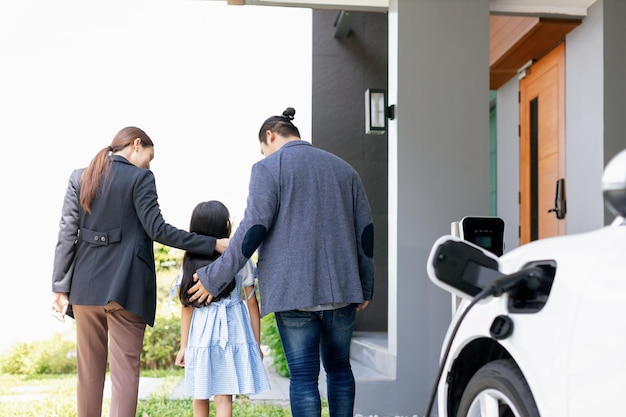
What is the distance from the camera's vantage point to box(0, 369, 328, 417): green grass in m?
5.34

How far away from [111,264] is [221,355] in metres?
0.69

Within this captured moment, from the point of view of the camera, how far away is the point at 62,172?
360 inches

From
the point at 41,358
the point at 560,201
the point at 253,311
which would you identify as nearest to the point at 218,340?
the point at 253,311

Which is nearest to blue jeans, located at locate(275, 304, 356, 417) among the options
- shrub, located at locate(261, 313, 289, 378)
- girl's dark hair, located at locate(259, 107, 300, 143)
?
girl's dark hair, located at locate(259, 107, 300, 143)

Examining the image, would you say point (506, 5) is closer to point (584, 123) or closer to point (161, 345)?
point (584, 123)

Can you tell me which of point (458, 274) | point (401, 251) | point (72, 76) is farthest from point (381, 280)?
point (458, 274)

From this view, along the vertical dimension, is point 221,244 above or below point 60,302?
above

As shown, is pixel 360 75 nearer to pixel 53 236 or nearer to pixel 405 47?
pixel 405 47

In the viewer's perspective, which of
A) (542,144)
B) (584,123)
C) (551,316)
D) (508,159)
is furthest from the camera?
(508,159)

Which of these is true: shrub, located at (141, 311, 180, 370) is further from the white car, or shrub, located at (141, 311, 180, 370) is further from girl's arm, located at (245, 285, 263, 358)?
the white car

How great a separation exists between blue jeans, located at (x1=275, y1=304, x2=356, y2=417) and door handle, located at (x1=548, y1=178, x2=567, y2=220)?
395cm

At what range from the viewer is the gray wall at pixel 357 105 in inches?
318

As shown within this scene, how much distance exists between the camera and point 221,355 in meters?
3.91

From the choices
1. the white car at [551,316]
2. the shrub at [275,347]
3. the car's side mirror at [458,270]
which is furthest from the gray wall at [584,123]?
the car's side mirror at [458,270]
